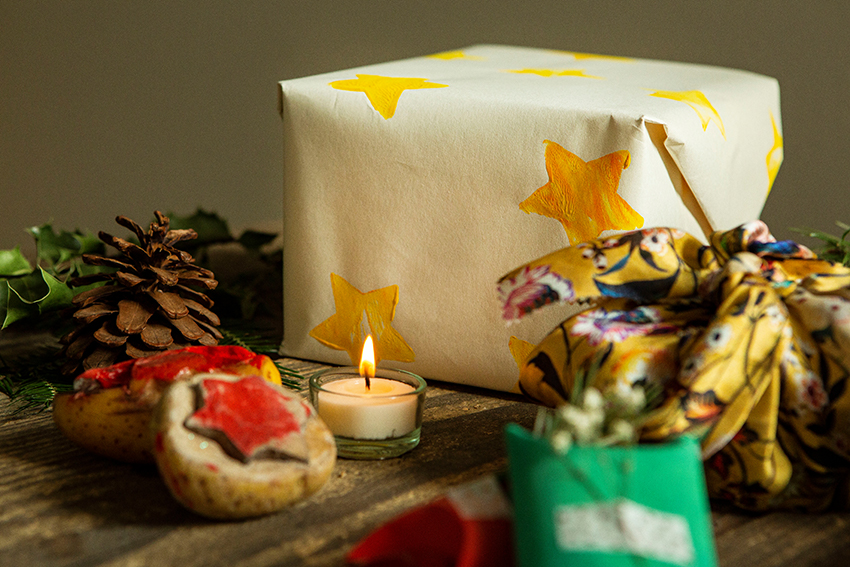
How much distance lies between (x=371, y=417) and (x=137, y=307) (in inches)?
7.9

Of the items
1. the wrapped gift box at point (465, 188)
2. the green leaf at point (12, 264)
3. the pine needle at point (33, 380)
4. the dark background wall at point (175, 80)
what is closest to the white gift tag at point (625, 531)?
the wrapped gift box at point (465, 188)

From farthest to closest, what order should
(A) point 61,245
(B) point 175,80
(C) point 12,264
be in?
(B) point 175,80 < (A) point 61,245 < (C) point 12,264

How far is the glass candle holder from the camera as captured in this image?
1.57ft

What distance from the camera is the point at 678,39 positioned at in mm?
1194

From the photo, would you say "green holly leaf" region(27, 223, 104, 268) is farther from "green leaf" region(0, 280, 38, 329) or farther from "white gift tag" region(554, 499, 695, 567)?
"white gift tag" region(554, 499, 695, 567)

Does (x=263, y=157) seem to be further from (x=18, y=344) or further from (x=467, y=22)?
(x=18, y=344)

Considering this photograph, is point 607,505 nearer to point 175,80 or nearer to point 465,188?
point 465,188

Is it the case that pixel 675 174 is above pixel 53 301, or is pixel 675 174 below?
above

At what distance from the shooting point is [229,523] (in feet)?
1.36

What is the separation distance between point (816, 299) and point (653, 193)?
151mm

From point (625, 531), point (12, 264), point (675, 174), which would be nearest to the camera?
point (625, 531)

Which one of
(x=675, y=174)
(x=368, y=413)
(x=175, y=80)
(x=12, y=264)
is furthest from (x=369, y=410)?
(x=175, y=80)

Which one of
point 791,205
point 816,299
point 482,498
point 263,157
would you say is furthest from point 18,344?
point 791,205

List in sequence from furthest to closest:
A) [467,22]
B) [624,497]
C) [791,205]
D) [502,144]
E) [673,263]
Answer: [467,22] → [791,205] → [502,144] → [673,263] → [624,497]
